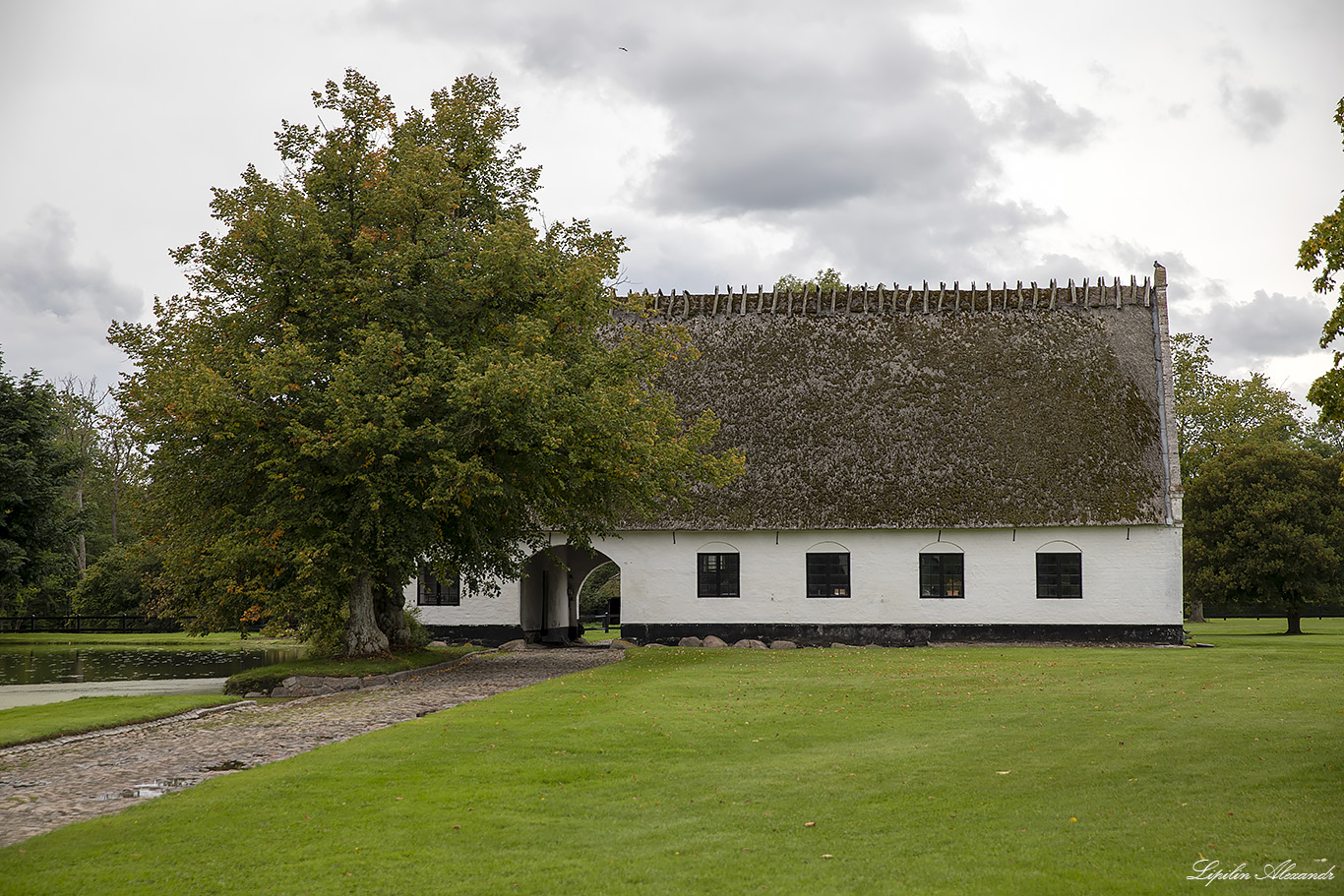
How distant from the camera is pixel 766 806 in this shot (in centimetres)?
1002

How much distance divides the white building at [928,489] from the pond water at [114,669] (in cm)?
705

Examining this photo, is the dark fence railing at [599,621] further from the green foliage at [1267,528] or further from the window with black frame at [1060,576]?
the window with black frame at [1060,576]

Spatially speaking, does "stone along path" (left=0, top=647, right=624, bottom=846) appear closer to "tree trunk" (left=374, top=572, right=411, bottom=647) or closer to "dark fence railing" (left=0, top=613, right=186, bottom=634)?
"tree trunk" (left=374, top=572, right=411, bottom=647)

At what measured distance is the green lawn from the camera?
7.84 m

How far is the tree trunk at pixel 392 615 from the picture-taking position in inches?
1083

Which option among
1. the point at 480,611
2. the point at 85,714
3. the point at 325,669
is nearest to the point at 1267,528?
the point at 480,611

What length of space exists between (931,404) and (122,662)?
91.4 ft

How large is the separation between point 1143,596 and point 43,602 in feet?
181

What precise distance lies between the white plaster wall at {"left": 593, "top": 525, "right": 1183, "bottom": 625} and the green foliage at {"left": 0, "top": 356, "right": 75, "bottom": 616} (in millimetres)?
23270

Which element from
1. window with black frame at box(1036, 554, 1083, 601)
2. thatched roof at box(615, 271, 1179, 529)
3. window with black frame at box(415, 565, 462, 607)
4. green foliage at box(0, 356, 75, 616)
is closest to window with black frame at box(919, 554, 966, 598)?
thatched roof at box(615, 271, 1179, 529)

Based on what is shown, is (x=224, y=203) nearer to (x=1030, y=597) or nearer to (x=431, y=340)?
(x=431, y=340)

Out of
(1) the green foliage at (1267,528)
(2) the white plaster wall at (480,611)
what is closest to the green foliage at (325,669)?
(2) the white plaster wall at (480,611)

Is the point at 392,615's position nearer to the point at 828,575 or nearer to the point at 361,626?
the point at 361,626

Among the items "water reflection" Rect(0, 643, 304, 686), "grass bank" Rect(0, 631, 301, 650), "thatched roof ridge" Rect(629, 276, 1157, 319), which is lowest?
"grass bank" Rect(0, 631, 301, 650)
